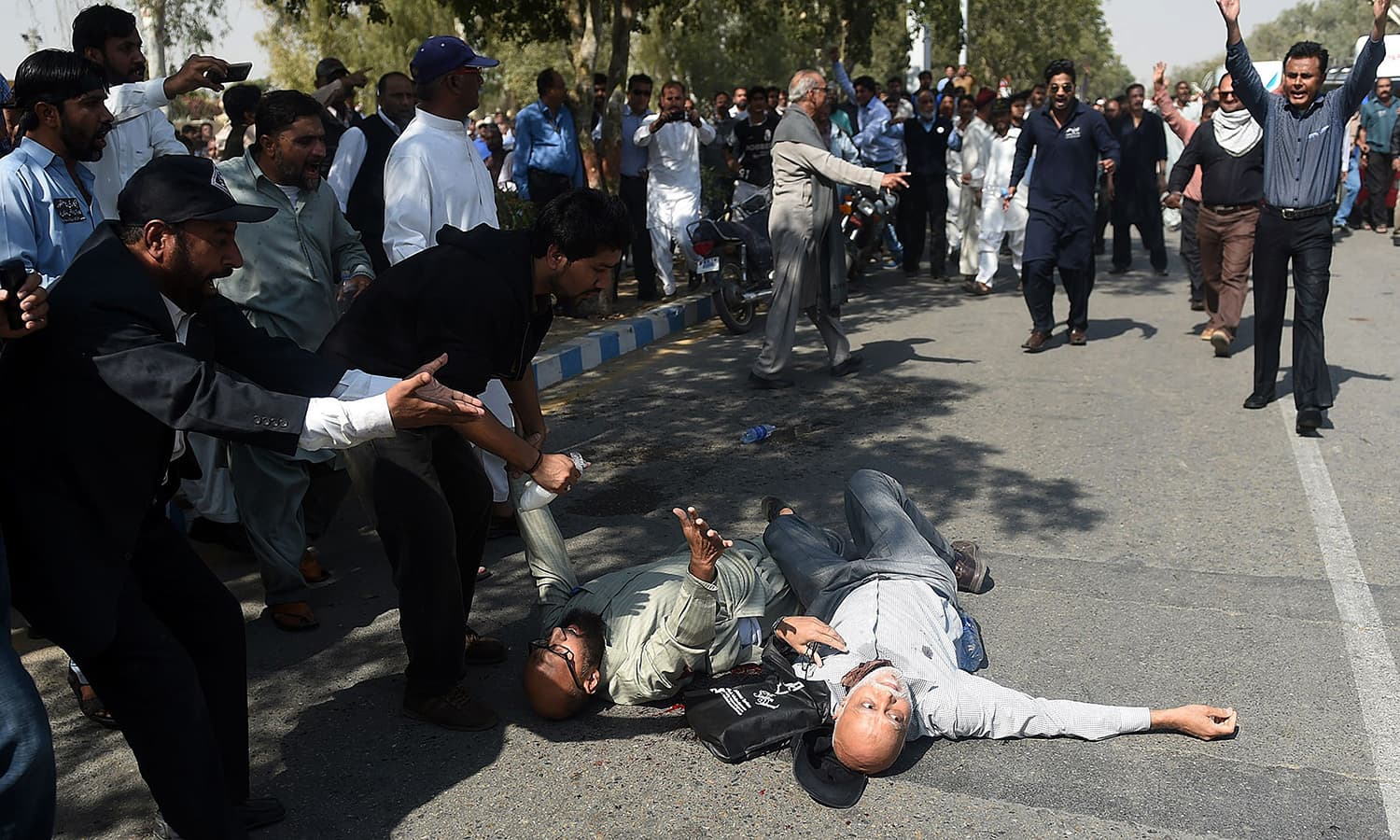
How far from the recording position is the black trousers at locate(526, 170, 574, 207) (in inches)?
427

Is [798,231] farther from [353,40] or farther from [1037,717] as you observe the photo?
[353,40]

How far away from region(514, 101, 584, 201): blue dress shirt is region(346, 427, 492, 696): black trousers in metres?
6.99

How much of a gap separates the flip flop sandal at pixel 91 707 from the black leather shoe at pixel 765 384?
497 centimetres

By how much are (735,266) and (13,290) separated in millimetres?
8242

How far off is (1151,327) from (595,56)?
229 inches

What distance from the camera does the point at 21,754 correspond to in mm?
2543

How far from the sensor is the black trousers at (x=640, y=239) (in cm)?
1188

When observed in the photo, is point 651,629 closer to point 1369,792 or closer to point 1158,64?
point 1369,792

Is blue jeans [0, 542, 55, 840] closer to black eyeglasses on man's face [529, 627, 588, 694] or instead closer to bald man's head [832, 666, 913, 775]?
black eyeglasses on man's face [529, 627, 588, 694]

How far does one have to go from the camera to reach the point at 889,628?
4.04 meters

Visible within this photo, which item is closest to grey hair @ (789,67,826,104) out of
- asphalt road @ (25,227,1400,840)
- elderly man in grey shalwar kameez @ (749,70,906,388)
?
elderly man in grey shalwar kameez @ (749,70,906,388)

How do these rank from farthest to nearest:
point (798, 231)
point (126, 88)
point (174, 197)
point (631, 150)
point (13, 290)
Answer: point (631, 150) < point (798, 231) < point (126, 88) < point (174, 197) < point (13, 290)

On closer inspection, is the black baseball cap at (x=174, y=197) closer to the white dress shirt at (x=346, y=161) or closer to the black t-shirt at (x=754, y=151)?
the white dress shirt at (x=346, y=161)

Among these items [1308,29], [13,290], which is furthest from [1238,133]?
[1308,29]
